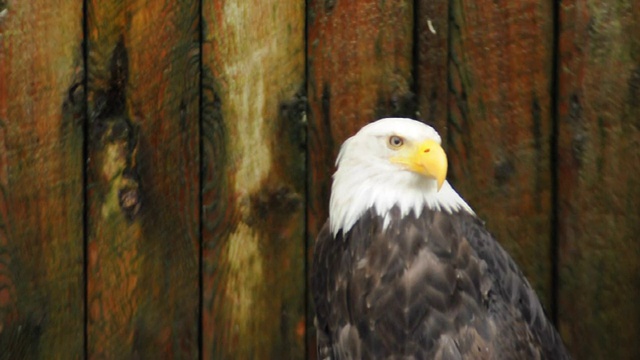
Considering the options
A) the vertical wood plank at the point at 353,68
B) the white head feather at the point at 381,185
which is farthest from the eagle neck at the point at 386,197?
the vertical wood plank at the point at 353,68

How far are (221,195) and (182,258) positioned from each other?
0.23 m

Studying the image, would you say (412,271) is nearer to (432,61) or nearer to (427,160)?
(427,160)

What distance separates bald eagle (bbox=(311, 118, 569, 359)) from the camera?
3.91m

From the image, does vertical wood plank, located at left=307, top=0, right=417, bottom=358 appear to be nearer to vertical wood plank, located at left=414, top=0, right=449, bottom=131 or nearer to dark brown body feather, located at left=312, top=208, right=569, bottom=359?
vertical wood plank, located at left=414, top=0, right=449, bottom=131

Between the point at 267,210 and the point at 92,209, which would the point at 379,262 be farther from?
the point at 92,209

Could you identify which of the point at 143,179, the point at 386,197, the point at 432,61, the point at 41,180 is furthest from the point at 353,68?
the point at 41,180

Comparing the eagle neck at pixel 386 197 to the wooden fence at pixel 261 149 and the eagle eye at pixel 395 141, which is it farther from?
the wooden fence at pixel 261 149

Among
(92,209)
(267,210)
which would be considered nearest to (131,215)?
(92,209)

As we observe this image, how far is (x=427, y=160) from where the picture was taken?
153 inches

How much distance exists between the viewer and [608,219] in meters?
4.41

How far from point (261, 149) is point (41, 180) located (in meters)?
0.67

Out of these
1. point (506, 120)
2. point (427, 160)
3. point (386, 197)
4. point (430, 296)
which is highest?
point (506, 120)

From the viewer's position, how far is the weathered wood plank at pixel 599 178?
4.36 meters

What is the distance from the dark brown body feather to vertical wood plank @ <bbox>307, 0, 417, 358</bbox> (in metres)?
0.41
